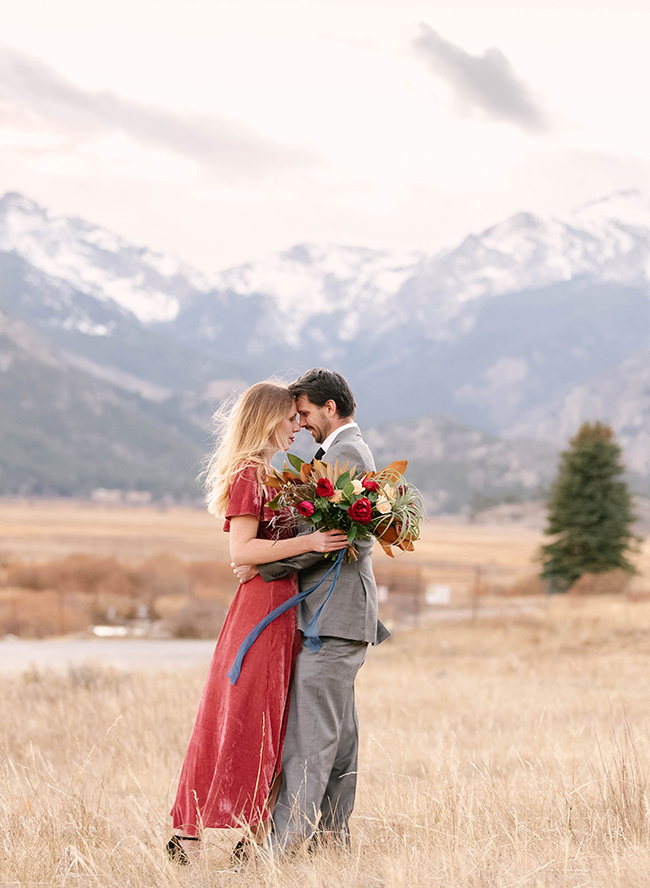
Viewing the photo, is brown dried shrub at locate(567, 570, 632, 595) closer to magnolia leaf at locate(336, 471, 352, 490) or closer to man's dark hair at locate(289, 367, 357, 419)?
man's dark hair at locate(289, 367, 357, 419)

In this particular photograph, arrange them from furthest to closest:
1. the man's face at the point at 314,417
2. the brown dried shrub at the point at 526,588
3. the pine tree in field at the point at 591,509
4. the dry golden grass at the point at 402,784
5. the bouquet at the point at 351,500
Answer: the brown dried shrub at the point at 526,588, the pine tree in field at the point at 591,509, the man's face at the point at 314,417, the bouquet at the point at 351,500, the dry golden grass at the point at 402,784

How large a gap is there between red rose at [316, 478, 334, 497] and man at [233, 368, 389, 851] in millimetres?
268

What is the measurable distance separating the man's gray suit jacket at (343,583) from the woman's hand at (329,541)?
12cm

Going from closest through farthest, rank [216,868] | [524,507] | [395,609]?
[216,868] < [395,609] < [524,507]

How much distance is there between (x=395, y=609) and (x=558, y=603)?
7992 millimetres

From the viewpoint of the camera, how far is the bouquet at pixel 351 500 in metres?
4.12

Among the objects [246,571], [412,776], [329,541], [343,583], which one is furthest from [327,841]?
[412,776]

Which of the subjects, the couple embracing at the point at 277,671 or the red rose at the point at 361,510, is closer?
the red rose at the point at 361,510

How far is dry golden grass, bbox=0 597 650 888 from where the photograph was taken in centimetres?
402

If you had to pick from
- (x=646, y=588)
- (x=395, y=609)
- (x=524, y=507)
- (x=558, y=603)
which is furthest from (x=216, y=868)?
(x=524, y=507)

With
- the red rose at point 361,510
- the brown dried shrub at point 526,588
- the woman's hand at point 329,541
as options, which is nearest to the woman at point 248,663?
the woman's hand at point 329,541

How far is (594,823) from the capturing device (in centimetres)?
444

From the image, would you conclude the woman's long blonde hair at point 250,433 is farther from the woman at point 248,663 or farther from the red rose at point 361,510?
the red rose at point 361,510

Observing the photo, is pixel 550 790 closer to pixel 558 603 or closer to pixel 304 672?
pixel 304 672
